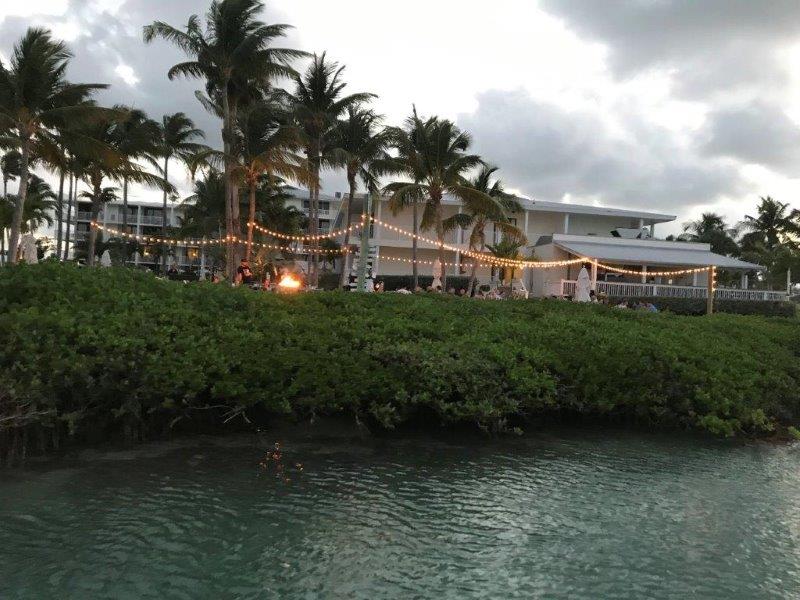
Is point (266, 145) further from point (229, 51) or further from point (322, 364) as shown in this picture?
point (322, 364)

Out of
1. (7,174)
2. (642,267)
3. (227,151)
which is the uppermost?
(7,174)

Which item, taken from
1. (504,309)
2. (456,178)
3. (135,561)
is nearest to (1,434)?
(135,561)

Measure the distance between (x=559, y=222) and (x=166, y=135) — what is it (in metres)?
25.8

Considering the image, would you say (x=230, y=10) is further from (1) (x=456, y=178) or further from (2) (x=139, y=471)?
Answer: (2) (x=139, y=471)

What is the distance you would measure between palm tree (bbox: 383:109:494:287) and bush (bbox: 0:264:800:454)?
18.0 metres

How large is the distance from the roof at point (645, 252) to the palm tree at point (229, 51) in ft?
54.0

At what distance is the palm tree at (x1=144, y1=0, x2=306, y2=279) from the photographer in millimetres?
24797

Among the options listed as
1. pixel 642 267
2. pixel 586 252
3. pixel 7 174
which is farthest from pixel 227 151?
pixel 7 174

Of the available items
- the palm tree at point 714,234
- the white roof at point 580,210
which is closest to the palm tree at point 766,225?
the palm tree at point 714,234

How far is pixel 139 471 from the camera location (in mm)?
6613

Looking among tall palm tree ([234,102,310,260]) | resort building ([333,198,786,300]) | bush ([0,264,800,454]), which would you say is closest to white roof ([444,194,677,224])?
resort building ([333,198,786,300])

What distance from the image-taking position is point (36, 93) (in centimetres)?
2155

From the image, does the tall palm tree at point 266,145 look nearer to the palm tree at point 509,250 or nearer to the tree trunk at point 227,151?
the tree trunk at point 227,151

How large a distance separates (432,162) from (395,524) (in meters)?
24.7
